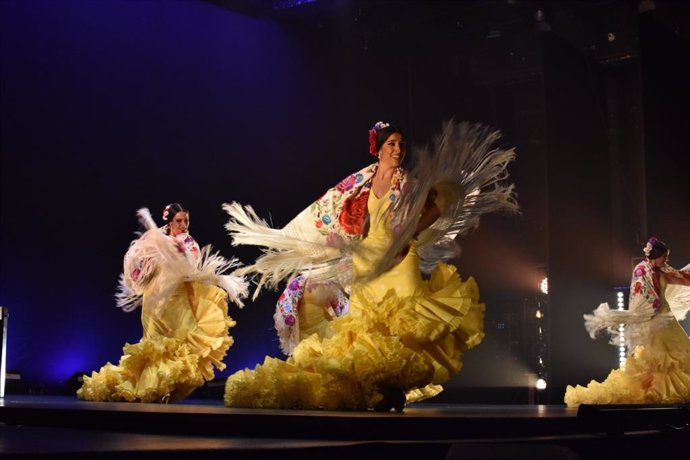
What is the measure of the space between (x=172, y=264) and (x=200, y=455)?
12.5 ft

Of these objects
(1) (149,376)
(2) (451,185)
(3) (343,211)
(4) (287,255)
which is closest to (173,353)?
(1) (149,376)

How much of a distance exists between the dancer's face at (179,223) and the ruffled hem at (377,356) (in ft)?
7.51

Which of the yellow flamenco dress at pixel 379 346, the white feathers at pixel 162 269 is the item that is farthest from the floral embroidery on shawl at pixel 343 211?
the white feathers at pixel 162 269

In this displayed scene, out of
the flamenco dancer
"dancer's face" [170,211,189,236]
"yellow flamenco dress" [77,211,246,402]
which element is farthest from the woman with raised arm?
"dancer's face" [170,211,189,236]

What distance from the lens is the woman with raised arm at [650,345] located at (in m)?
6.95

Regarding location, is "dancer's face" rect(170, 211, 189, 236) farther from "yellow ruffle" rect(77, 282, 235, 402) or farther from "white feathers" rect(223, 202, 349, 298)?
"white feathers" rect(223, 202, 349, 298)

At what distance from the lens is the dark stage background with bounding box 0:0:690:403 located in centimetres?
828

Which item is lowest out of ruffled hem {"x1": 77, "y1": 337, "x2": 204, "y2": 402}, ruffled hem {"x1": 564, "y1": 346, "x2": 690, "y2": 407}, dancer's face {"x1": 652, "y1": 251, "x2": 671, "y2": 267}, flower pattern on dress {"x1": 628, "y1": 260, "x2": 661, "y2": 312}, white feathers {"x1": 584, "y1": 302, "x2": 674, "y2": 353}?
ruffled hem {"x1": 564, "y1": 346, "x2": 690, "y2": 407}

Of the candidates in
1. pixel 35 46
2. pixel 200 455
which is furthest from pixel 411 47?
pixel 200 455

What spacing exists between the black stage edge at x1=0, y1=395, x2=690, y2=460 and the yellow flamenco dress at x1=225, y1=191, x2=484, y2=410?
42 centimetres

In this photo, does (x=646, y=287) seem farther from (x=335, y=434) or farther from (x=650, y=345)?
(x=335, y=434)

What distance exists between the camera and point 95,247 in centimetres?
823

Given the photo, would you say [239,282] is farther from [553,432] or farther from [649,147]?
[649,147]

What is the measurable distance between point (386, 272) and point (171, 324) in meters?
2.43
